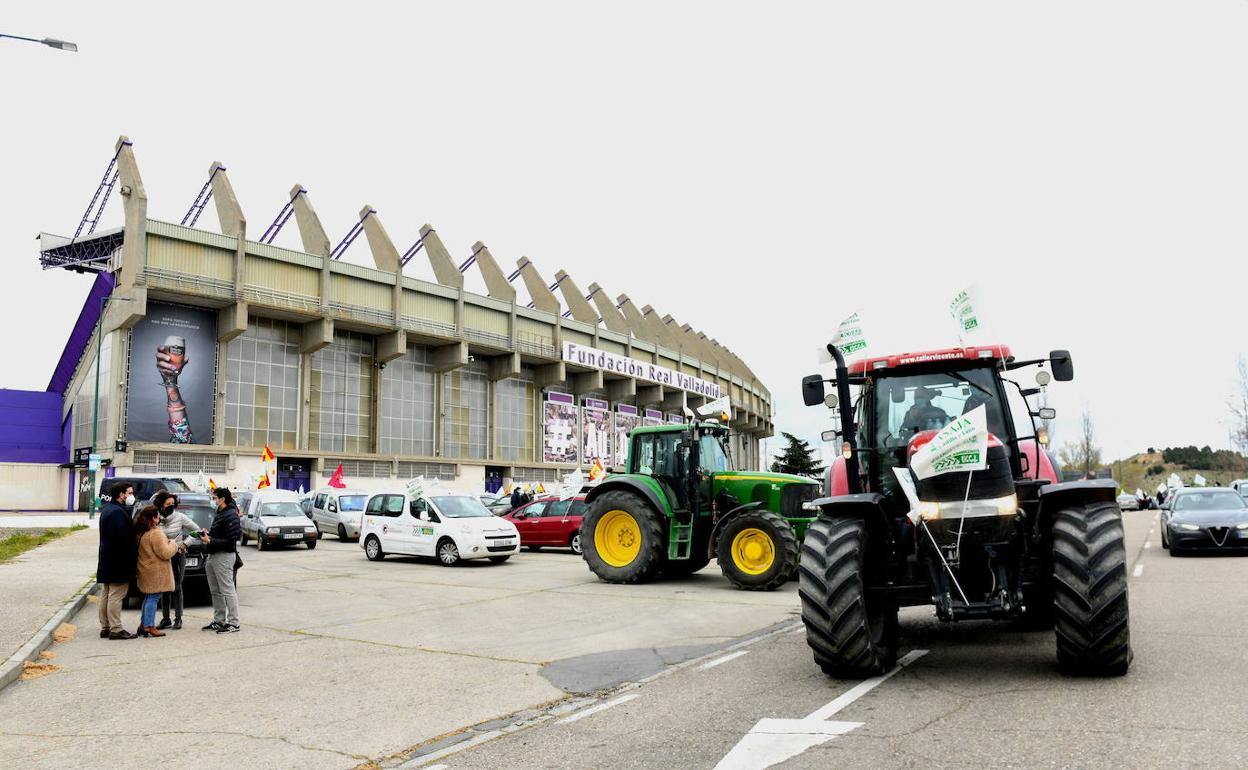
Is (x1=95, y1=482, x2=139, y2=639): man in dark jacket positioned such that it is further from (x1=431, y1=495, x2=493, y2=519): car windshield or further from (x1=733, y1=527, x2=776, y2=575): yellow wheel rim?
(x1=431, y1=495, x2=493, y2=519): car windshield

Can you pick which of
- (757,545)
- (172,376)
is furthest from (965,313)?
(172,376)

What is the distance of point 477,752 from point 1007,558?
4046mm

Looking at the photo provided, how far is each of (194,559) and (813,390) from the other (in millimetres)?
9553

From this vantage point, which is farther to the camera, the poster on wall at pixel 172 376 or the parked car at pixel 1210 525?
the poster on wall at pixel 172 376

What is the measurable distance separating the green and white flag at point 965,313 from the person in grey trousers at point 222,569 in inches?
338

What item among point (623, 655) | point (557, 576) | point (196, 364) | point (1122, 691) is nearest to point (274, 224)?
point (196, 364)

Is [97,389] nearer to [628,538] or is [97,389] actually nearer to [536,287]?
[536,287]

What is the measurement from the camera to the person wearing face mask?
35.8ft

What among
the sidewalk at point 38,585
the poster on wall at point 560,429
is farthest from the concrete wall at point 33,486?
the sidewalk at point 38,585

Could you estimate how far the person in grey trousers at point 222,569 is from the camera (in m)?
10.7

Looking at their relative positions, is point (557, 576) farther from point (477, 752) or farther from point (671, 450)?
point (477, 752)

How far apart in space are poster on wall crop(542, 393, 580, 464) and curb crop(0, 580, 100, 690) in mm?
45543

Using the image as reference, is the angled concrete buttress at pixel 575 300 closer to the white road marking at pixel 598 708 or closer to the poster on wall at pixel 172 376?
the poster on wall at pixel 172 376

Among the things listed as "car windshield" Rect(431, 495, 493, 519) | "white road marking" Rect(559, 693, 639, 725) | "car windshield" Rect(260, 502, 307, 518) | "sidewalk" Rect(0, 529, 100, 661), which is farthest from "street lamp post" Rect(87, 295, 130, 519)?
"white road marking" Rect(559, 693, 639, 725)
